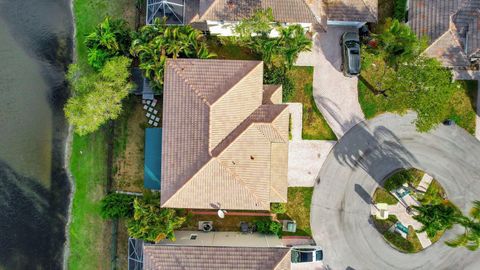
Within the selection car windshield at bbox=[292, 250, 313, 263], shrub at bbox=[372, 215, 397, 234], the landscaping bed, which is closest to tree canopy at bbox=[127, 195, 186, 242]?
car windshield at bbox=[292, 250, 313, 263]

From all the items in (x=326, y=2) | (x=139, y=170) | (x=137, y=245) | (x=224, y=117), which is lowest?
(x=137, y=245)

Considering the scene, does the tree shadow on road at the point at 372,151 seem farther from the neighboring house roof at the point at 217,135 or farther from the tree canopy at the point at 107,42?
the tree canopy at the point at 107,42

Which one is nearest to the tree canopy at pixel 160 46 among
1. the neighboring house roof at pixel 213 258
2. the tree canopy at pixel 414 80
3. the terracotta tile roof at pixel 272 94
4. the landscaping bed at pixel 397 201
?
the terracotta tile roof at pixel 272 94

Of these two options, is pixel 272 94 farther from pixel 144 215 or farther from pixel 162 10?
pixel 144 215

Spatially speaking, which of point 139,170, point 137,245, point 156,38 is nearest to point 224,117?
point 156,38

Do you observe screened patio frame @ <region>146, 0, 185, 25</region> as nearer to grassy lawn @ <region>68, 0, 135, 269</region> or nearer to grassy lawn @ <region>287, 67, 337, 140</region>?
grassy lawn @ <region>68, 0, 135, 269</region>

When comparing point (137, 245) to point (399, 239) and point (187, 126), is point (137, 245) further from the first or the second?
point (399, 239)
